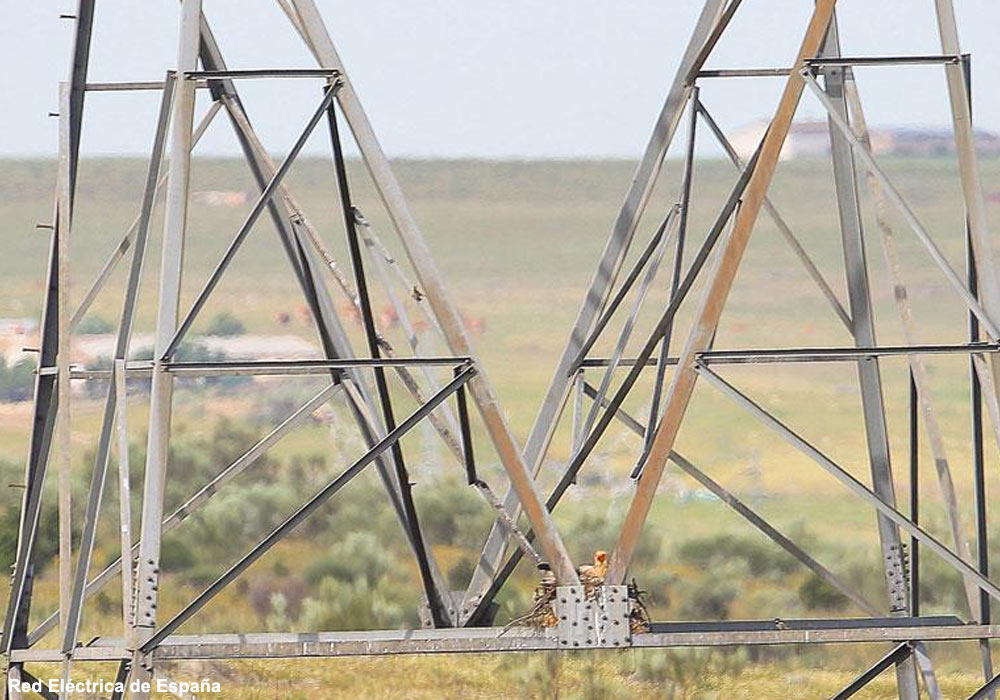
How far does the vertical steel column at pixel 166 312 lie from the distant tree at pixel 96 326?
3467 cm

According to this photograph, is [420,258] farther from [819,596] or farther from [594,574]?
[819,596]

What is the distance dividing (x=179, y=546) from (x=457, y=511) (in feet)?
19.9

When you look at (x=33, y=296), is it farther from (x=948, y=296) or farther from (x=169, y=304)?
(x=169, y=304)

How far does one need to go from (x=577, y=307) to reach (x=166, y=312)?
1553 inches

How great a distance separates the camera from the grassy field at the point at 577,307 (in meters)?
43.4

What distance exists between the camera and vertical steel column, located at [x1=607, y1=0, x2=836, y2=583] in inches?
451

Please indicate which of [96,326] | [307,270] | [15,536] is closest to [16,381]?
[96,326]

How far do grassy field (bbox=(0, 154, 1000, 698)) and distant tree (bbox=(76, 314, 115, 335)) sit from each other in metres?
0.36

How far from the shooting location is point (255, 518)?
41344 millimetres

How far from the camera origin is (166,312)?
11414mm

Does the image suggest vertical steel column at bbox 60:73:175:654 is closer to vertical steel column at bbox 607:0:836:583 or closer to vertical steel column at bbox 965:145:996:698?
vertical steel column at bbox 607:0:836:583

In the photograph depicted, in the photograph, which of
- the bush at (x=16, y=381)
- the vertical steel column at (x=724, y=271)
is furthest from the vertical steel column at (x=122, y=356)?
the bush at (x=16, y=381)

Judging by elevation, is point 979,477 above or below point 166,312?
below

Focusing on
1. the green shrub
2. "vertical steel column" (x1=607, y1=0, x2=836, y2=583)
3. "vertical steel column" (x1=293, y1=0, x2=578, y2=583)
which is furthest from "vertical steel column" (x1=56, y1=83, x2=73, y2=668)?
the green shrub
